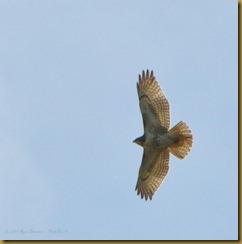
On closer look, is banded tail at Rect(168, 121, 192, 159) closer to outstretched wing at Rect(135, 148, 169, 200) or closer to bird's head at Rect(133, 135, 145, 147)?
outstretched wing at Rect(135, 148, 169, 200)

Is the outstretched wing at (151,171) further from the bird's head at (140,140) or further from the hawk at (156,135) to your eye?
the bird's head at (140,140)

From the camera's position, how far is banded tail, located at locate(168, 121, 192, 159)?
16.0 meters

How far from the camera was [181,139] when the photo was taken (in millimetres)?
16109

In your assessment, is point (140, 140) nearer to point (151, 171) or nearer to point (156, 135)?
point (156, 135)

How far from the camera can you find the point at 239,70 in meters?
14.6

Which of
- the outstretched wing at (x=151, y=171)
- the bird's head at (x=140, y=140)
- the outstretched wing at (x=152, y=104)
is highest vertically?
the outstretched wing at (x=152, y=104)

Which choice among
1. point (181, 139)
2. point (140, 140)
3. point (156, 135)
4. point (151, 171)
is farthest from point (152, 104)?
point (151, 171)

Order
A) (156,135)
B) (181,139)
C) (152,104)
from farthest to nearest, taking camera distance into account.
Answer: (152,104) < (156,135) < (181,139)

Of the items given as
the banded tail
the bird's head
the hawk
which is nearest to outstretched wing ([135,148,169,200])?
the hawk

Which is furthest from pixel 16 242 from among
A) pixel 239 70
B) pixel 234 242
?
pixel 239 70

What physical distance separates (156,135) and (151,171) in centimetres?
139

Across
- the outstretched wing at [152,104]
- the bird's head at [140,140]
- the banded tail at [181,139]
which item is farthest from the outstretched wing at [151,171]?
the outstretched wing at [152,104]

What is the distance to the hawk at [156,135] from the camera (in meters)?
16.2

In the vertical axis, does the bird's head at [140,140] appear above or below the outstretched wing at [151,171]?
above
